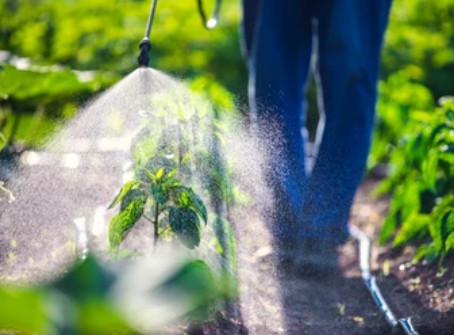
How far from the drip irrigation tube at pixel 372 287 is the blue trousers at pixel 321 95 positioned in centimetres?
11

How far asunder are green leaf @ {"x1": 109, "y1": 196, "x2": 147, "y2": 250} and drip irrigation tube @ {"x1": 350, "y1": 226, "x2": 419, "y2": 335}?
70 cm

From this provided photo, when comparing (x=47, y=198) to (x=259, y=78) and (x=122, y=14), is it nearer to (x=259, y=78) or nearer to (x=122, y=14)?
(x=259, y=78)

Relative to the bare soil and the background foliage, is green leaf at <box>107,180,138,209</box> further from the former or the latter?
the background foliage

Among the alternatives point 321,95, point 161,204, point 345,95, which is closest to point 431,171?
point 345,95

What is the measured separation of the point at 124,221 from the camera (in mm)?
1511

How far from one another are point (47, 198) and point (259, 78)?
1274 millimetres

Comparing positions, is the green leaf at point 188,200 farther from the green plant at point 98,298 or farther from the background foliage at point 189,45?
the background foliage at point 189,45

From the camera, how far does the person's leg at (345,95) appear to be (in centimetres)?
263

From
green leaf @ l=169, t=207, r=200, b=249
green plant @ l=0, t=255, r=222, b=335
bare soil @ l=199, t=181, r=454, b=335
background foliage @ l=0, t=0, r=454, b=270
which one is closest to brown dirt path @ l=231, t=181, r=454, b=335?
bare soil @ l=199, t=181, r=454, b=335

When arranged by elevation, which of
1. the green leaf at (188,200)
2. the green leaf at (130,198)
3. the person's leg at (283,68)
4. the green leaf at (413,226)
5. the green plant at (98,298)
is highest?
the person's leg at (283,68)

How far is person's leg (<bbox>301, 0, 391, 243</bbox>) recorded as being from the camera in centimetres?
263

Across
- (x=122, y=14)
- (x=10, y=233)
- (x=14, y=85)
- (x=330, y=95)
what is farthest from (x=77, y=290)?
(x=122, y=14)

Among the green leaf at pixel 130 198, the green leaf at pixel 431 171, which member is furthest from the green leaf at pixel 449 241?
the green leaf at pixel 130 198

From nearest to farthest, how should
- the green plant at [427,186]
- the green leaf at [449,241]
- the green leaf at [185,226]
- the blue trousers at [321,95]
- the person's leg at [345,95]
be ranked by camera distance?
the green leaf at [185,226] < the green leaf at [449,241] < the green plant at [427,186] < the blue trousers at [321,95] < the person's leg at [345,95]
